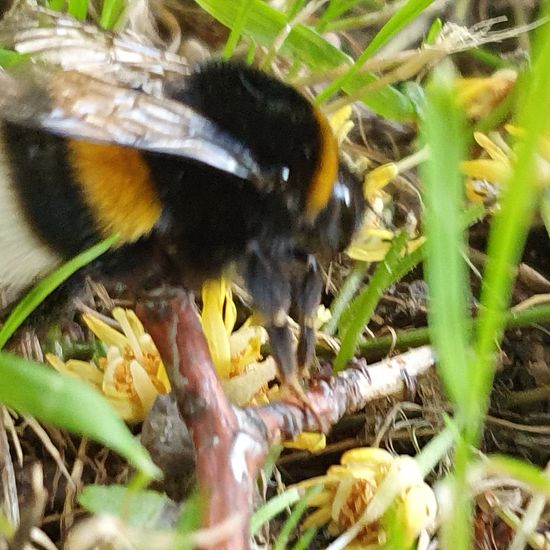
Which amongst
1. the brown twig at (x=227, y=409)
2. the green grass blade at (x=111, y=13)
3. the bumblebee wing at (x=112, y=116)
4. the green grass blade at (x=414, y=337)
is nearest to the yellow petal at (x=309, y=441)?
the brown twig at (x=227, y=409)

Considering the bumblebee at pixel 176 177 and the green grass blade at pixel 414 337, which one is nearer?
the bumblebee at pixel 176 177

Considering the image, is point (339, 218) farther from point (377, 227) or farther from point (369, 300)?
point (377, 227)

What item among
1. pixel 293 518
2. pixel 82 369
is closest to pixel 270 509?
pixel 293 518

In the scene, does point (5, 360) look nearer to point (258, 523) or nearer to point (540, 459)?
point (258, 523)

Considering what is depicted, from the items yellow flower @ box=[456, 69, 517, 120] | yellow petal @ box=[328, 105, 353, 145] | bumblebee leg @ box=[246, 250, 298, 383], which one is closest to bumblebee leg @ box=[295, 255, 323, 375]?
bumblebee leg @ box=[246, 250, 298, 383]

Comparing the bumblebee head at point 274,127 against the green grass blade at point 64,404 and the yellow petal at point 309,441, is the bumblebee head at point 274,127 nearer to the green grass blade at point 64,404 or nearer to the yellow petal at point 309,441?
the yellow petal at point 309,441

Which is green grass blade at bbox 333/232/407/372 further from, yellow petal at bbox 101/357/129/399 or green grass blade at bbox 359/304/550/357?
yellow petal at bbox 101/357/129/399

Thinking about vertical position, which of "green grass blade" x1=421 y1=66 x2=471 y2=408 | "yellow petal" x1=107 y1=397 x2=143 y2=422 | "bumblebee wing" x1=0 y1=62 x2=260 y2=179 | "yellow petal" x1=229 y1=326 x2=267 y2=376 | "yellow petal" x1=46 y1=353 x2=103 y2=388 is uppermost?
"green grass blade" x1=421 y1=66 x2=471 y2=408
